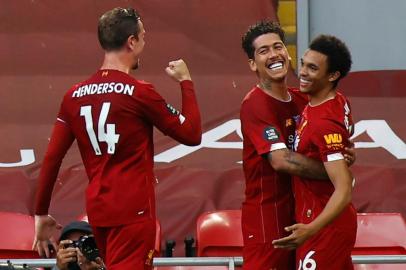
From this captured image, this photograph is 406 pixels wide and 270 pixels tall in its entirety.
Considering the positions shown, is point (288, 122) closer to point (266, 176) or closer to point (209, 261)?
point (266, 176)

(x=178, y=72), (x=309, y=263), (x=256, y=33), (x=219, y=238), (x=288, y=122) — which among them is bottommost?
(x=309, y=263)

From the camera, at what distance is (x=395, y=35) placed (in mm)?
7426

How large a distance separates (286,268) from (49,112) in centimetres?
225

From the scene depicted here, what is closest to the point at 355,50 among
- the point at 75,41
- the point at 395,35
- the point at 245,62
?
the point at 395,35

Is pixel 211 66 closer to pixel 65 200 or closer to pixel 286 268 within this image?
pixel 65 200

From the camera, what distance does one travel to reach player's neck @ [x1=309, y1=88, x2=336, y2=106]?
496cm

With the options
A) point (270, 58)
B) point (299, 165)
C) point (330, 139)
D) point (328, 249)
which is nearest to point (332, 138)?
point (330, 139)

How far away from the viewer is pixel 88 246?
5137 mm

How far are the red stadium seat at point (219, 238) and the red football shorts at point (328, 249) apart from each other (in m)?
1.30

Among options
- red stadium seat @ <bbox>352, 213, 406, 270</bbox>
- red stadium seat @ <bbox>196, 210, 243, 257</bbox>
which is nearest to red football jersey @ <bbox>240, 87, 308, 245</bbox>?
red stadium seat @ <bbox>196, 210, 243, 257</bbox>

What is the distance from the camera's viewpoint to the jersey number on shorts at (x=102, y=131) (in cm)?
477

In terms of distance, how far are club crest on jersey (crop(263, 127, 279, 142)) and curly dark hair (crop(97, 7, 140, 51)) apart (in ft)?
2.11

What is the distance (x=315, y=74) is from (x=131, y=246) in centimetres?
98

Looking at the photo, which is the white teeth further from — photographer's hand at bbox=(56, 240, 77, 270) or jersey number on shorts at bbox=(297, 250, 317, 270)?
photographer's hand at bbox=(56, 240, 77, 270)
